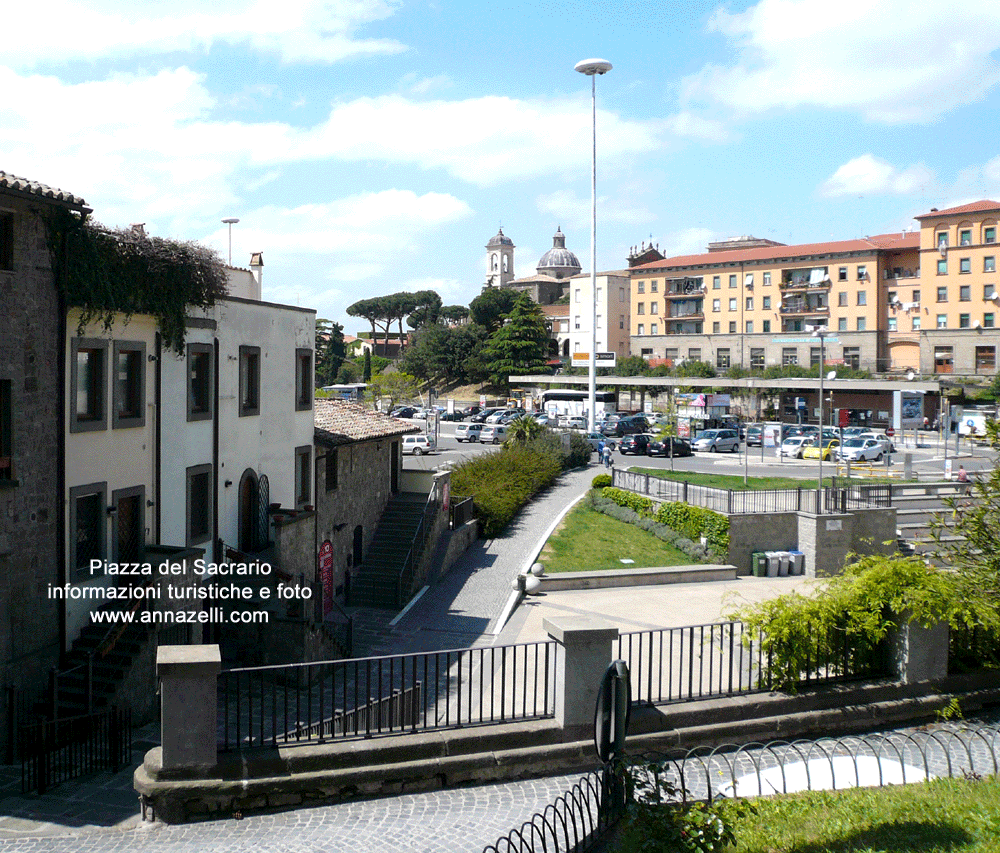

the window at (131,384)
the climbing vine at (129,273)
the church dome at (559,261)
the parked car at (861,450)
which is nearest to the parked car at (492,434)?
the parked car at (861,450)

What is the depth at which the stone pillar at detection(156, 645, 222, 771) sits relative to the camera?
354 inches

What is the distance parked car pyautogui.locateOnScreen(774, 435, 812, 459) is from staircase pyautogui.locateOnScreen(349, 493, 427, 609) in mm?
28630

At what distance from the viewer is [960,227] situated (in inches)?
3027

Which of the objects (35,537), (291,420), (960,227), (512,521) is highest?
(960,227)

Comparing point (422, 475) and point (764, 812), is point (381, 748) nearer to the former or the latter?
point (764, 812)

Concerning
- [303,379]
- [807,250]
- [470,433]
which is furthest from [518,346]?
[303,379]

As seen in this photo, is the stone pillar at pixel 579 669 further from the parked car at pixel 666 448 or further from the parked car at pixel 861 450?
the parked car at pixel 666 448

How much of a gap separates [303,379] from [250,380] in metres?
2.70

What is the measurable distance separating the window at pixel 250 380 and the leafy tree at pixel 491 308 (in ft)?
279

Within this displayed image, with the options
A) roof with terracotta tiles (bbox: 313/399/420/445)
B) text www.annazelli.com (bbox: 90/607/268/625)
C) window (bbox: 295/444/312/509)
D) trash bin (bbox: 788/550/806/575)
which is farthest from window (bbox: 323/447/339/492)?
trash bin (bbox: 788/550/806/575)

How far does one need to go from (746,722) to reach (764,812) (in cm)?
259

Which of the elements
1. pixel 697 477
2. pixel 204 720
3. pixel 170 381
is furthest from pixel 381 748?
pixel 697 477

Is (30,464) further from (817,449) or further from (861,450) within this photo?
(861,450)

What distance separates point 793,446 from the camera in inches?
2101
